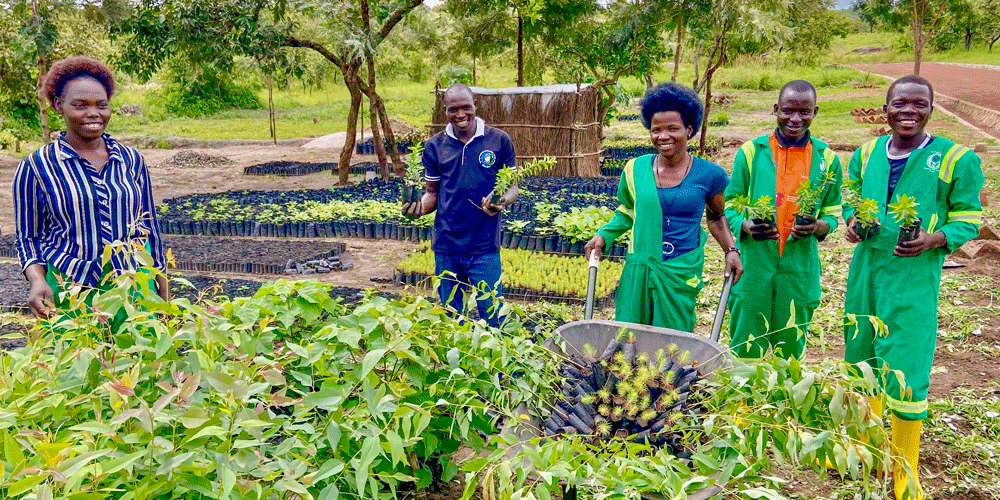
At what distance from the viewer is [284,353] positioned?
8.03ft

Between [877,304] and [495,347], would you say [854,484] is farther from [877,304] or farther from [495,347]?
[495,347]

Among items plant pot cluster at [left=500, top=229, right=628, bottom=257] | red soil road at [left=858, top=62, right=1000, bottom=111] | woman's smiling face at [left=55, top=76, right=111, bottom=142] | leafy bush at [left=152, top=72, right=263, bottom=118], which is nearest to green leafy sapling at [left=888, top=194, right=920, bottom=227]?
woman's smiling face at [left=55, top=76, right=111, bottom=142]

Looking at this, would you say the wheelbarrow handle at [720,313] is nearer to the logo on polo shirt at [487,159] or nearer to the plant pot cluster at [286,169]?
the logo on polo shirt at [487,159]

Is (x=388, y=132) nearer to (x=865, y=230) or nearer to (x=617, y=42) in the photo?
(x=617, y=42)

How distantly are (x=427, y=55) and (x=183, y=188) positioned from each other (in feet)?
61.9

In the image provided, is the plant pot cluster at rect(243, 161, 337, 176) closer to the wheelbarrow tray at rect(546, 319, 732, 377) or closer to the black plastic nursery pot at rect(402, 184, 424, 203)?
the black plastic nursery pot at rect(402, 184, 424, 203)

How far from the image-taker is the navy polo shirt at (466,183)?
13.9ft

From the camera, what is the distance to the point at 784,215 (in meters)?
3.68

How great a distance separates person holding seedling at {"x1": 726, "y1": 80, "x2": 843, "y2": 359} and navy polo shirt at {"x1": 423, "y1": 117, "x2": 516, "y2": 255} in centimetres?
131

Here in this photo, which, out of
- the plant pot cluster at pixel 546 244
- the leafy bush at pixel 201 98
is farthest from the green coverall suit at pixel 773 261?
the leafy bush at pixel 201 98

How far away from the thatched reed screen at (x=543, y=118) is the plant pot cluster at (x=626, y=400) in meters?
12.0

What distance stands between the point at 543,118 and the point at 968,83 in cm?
2180

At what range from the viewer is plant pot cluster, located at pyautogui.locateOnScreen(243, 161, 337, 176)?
16656 mm

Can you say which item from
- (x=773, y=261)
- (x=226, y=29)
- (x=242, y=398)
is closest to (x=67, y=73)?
(x=242, y=398)
